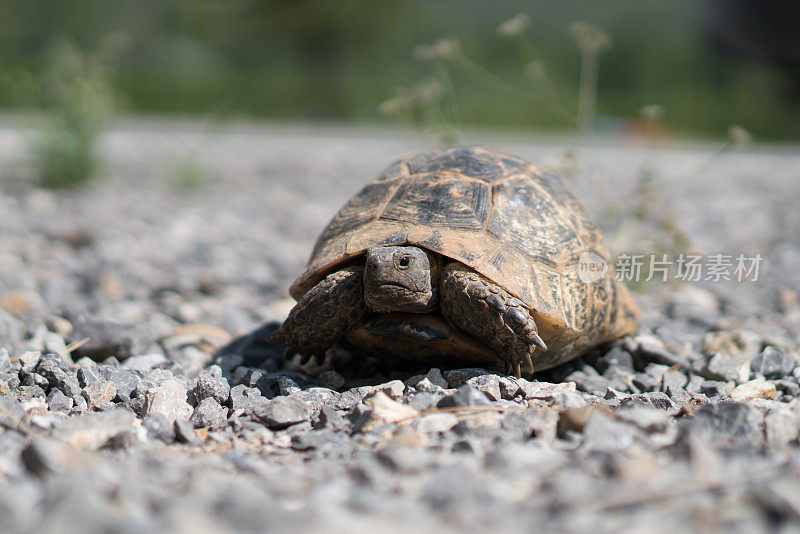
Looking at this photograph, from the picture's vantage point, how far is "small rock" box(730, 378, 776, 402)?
2219mm

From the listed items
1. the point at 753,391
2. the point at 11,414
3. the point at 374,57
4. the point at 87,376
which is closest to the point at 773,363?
the point at 753,391

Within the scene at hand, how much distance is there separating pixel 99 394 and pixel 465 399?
1158 millimetres

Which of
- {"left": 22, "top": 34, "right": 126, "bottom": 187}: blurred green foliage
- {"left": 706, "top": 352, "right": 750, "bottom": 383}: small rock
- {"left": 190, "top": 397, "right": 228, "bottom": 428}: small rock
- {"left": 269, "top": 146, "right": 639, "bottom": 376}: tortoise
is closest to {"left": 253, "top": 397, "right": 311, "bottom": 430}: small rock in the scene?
{"left": 190, "top": 397, "right": 228, "bottom": 428}: small rock

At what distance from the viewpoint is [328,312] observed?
2264 millimetres

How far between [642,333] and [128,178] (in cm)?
573

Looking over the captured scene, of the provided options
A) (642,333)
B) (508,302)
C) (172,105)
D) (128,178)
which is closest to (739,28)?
(172,105)

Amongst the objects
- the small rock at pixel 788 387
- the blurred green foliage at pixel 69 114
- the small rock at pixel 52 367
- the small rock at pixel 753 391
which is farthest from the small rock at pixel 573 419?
the blurred green foliage at pixel 69 114

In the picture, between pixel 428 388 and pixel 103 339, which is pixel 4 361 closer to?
pixel 103 339

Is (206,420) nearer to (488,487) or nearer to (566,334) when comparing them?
(488,487)

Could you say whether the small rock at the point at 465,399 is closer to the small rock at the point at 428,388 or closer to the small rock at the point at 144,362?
the small rock at the point at 428,388

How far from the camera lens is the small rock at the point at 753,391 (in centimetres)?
222

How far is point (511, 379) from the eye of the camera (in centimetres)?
218

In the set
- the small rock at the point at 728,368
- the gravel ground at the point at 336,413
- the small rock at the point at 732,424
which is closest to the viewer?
the gravel ground at the point at 336,413

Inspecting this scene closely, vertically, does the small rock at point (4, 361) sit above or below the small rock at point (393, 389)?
below
